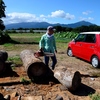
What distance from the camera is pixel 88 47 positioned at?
37.4ft

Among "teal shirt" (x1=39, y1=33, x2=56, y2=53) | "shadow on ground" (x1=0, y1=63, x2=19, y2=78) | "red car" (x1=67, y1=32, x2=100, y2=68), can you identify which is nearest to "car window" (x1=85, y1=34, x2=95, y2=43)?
"red car" (x1=67, y1=32, x2=100, y2=68)

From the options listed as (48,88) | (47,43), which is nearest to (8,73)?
(47,43)

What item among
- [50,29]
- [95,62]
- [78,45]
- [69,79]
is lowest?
[95,62]

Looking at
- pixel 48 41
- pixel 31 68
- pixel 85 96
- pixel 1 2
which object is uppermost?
pixel 1 2

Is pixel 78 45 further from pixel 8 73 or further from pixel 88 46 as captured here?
pixel 8 73

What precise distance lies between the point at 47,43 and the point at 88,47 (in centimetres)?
353

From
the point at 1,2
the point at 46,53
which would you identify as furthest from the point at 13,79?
the point at 1,2

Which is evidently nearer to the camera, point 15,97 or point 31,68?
point 15,97

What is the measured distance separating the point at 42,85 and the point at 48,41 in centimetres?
171

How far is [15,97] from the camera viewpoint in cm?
623

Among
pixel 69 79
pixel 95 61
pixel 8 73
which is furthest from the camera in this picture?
pixel 95 61

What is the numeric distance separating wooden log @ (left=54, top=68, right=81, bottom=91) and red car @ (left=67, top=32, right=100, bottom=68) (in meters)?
3.56

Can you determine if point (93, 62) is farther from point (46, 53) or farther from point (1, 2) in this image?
point (1, 2)

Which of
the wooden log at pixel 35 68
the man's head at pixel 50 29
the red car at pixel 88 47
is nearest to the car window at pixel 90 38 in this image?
the red car at pixel 88 47
